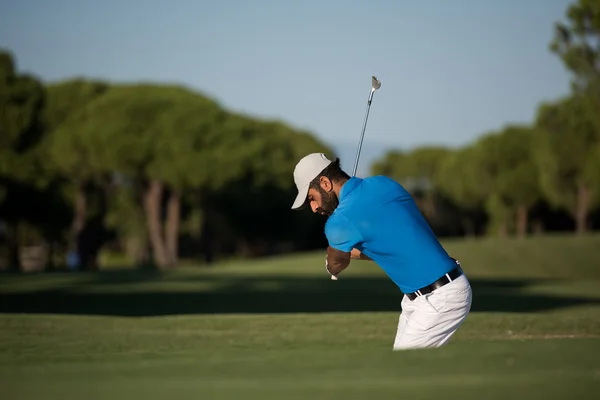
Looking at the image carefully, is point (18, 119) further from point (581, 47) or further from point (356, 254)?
point (356, 254)

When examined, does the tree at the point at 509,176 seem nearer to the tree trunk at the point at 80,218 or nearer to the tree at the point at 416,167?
the tree trunk at the point at 80,218

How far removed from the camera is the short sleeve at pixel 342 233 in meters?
7.92

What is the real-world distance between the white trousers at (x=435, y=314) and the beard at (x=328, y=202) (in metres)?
0.87

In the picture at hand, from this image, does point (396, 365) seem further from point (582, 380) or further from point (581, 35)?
point (581, 35)

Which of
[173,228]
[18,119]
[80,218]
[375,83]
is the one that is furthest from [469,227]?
[375,83]

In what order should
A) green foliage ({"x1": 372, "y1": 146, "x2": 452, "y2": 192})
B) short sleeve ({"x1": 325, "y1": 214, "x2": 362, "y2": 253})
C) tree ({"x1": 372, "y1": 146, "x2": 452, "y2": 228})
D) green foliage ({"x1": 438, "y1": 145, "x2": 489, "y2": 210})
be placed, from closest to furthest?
short sleeve ({"x1": 325, "y1": 214, "x2": 362, "y2": 253}) < green foliage ({"x1": 438, "y1": 145, "x2": 489, "y2": 210}) < tree ({"x1": 372, "y1": 146, "x2": 452, "y2": 228}) < green foliage ({"x1": 372, "y1": 146, "x2": 452, "y2": 192})

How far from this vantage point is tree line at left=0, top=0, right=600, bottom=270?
227 ft

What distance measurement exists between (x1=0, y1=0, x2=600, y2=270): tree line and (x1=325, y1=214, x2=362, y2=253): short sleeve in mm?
49555

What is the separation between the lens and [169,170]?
76.8 metres

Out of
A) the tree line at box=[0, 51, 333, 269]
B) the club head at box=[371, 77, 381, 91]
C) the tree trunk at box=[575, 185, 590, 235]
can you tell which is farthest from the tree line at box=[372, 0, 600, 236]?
the club head at box=[371, 77, 381, 91]

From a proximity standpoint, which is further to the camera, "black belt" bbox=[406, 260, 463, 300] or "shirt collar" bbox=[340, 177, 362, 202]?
"black belt" bbox=[406, 260, 463, 300]

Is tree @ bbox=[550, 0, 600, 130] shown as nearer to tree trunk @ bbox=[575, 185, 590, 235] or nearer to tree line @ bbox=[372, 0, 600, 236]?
tree line @ bbox=[372, 0, 600, 236]

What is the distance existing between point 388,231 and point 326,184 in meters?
0.56

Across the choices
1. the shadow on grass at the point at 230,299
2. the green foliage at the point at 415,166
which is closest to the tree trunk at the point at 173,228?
the shadow on grass at the point at 230,299
